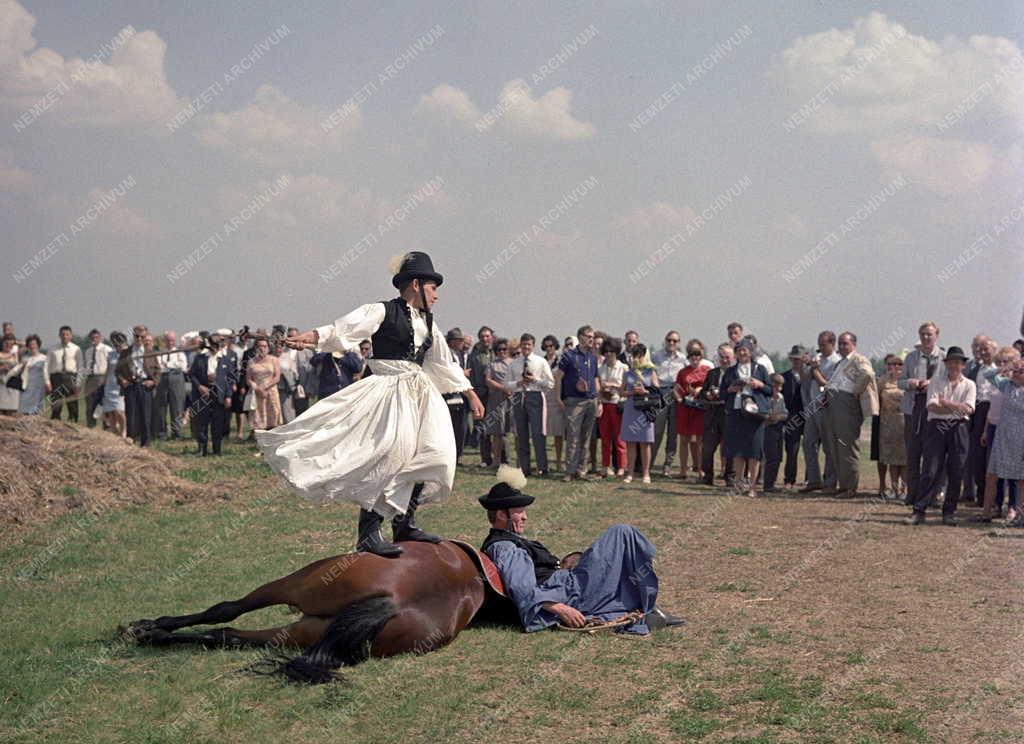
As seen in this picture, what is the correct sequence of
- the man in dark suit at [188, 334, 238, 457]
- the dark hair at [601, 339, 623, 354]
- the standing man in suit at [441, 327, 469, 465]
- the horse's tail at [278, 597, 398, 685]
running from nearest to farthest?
the horse's tail at [278, 597, 398, 685], the dark hair at [601, 339, 623, 354], the standing man in suit at [441, 327, 469, 465], the man in dark suit at [188, 334, 238, 457]

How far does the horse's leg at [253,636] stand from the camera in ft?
19.6

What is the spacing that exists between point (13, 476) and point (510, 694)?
799 centimetres

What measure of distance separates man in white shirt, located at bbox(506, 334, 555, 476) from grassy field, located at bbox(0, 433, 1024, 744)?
5.33 m

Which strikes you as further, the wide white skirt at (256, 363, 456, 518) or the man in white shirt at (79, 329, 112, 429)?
the man in white shirt at (79, 329, 112, 429)

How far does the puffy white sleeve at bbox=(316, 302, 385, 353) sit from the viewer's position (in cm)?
695

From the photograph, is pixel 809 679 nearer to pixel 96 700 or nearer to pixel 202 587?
pixel 96 700

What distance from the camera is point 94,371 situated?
19.4 meters

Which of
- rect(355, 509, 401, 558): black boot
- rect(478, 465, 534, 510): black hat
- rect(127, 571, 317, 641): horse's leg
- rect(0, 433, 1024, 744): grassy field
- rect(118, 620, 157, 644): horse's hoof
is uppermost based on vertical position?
rect(478, 465, 534, 510): black hat

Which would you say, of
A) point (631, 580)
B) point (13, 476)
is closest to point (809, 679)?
point (631, 580)

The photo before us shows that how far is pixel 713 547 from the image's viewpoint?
10367 mm

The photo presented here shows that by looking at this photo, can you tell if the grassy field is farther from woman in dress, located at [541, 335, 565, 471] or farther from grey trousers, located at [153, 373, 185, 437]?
grey trousers, located at [153, 373, 185, 437]

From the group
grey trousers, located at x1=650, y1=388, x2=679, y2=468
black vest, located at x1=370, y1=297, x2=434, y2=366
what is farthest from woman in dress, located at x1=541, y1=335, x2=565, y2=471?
black vest, located at x1=370, y1=297, x2=434, y2=366

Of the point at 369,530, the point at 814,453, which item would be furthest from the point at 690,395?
the point at 369,530

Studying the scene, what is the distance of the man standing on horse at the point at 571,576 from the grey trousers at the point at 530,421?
8981mm
